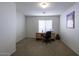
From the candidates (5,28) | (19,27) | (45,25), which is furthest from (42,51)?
(45,25)

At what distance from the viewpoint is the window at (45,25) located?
9.95m

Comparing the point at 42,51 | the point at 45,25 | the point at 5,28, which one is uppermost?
the point at 45,25

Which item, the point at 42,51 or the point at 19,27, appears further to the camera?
the point at 19,27

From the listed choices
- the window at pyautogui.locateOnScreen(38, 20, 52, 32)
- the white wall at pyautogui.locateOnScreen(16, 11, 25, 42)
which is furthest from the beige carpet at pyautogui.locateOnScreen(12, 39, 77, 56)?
the window at pyautogui.locateOnScreen(38, 20, 52, 32)

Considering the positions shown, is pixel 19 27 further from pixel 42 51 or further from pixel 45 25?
pixel 42 51

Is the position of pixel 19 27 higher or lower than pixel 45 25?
lower

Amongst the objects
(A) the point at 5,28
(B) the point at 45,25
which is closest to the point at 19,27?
(B) the point at 45,25

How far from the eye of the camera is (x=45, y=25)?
1001 centimetres

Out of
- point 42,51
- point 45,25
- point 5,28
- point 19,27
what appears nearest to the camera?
point 5,28

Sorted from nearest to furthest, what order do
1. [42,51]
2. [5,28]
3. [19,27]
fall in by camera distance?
[5,28] < [42,51] < [19,27]

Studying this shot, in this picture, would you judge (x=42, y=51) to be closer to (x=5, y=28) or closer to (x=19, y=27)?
(x=5, y=28)

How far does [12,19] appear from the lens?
418cm

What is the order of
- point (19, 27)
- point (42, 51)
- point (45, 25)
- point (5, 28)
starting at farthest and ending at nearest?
1. point (45, 25)
2. point (19, 27)
3. point (42, 51)
4. point (5, 28)

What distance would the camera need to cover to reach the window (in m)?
9.95
